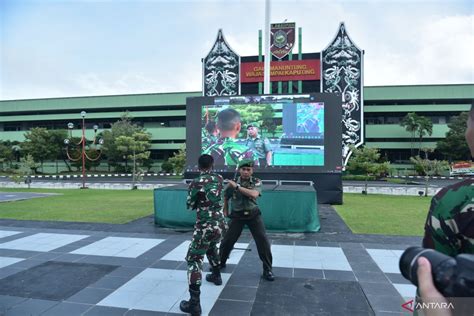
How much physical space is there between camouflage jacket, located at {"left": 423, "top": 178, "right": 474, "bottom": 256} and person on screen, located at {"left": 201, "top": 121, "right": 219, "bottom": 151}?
10.2 metres

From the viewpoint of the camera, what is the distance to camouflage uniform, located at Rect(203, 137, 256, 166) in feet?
36.3

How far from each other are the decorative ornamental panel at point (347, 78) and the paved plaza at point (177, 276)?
2346 cm

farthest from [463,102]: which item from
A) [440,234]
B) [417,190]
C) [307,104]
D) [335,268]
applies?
[440,234]

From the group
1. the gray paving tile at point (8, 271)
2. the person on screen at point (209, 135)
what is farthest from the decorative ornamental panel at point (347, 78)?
the gray paving tile at point (8, 271)

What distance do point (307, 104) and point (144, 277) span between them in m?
8.61

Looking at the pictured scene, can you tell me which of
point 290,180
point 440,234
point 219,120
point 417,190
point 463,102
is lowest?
point 417,190

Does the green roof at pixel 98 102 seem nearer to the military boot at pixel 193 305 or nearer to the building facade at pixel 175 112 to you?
the building facade at pixel 175 112

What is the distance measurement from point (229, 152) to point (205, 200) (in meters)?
7.66

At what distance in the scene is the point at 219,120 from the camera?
37.3ft

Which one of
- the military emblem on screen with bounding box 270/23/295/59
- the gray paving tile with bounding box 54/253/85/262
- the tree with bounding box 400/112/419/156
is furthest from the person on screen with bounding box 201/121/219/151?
the tree with bounding box 400/112/419/156

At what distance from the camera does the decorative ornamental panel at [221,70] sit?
32.6 meters

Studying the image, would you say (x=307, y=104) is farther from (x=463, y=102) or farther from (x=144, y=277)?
(x=463, y=102)

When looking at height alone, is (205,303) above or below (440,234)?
below

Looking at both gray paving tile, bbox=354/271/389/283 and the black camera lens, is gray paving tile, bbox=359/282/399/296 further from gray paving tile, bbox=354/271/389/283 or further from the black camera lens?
the black camera lens
